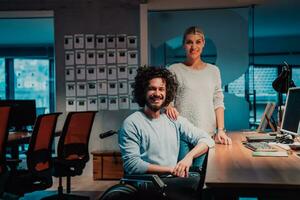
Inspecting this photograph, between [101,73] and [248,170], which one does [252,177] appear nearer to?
[248,170]

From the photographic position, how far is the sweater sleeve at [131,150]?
7.43 feet

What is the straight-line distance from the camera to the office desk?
5.44ft

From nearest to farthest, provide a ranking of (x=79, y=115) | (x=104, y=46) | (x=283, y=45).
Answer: (x=79, y=115), (x=104, y=46), (x=283, y=45)

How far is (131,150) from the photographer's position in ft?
7.57

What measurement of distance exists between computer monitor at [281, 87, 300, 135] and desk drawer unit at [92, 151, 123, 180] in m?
3.10

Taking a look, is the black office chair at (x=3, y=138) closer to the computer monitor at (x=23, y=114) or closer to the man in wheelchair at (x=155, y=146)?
the man in wheelchair at (x=155, y=146)

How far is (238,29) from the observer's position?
242 inches

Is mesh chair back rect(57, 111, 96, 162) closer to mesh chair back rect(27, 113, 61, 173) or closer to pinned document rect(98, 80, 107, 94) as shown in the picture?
mesh chair back rect(27, 113, 61, 173)

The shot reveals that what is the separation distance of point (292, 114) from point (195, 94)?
2.23 ft

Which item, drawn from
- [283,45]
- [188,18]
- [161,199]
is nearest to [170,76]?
[161,199]

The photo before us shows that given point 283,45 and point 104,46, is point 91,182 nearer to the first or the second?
point 104,46

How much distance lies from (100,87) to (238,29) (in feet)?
6.86

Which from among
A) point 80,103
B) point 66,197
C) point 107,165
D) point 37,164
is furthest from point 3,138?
point 80,103

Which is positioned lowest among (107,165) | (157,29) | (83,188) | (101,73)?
(83,188)
